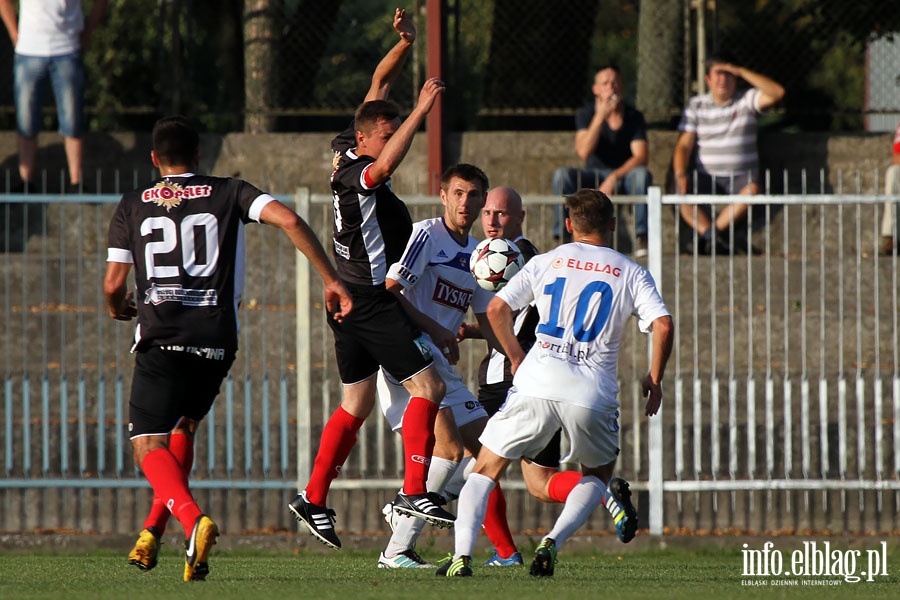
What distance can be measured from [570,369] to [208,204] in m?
1.78

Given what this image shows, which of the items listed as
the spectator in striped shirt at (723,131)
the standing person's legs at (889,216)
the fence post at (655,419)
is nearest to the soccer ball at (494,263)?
the fence post at (655,419)

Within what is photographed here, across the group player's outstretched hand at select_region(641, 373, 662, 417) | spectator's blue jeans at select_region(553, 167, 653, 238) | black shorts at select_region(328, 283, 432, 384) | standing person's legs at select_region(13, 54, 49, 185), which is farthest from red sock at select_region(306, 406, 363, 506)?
standing person's legs at select_region(13, 54, 49, 185)

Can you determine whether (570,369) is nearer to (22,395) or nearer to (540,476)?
(540,476)

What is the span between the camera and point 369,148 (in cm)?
705

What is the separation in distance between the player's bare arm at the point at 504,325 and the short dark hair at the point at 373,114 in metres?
1.14

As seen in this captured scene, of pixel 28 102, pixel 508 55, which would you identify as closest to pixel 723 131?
pixel 508 55

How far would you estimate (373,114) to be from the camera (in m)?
7.01

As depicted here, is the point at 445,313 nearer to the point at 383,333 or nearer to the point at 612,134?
the point at 383,333

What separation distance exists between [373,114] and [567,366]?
1.64 metres

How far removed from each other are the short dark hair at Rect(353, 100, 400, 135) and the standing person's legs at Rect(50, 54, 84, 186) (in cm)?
608

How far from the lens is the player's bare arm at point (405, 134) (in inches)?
256

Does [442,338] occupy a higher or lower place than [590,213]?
lower

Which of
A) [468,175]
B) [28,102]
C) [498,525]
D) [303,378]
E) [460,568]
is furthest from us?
[28,102]

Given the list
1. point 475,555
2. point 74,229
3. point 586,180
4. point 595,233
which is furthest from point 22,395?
point 595,233
